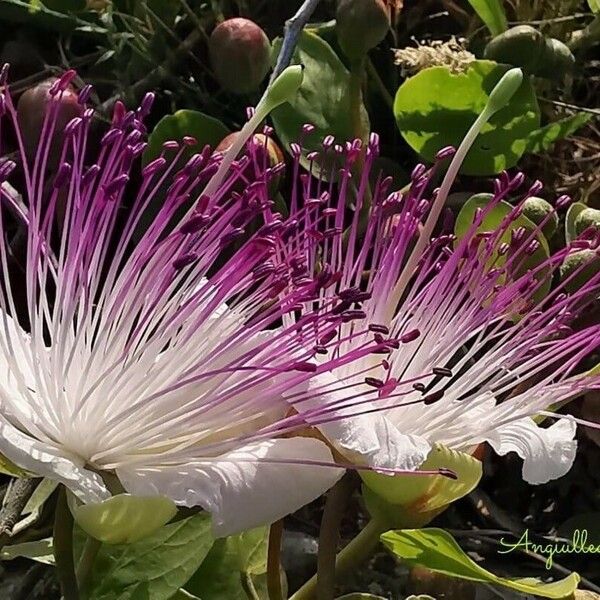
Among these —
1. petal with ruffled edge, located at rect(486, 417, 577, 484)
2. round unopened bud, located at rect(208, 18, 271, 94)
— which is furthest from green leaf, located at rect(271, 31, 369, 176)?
petal with ruffled edge, located at rect(486, 417, 577, 484)

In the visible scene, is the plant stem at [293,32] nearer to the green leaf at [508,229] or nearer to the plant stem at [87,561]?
the green leaf at [508,229]

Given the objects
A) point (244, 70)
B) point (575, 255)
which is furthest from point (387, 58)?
point (575, 255)

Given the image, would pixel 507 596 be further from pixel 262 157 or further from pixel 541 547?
pixel 262 157

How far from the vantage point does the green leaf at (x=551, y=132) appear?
3.15 feet

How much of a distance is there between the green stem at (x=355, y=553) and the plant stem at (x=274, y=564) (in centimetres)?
2

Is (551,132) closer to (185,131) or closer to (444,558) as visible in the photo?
(185,131)

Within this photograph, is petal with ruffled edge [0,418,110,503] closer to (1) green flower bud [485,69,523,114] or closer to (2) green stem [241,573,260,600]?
(2) green stem [241,573,260,600]

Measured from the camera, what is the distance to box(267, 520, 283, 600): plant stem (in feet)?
2.25

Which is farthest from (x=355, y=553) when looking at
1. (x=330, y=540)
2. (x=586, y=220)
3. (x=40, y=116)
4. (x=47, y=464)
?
(x=40, y=116)

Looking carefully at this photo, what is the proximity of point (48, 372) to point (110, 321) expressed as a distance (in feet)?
0.16

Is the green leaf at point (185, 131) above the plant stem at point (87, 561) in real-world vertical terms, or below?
above

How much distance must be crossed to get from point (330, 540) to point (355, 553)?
0.03m

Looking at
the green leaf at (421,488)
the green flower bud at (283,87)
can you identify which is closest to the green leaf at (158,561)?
the green leaf at (421,488)

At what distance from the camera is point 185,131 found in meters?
0.90
